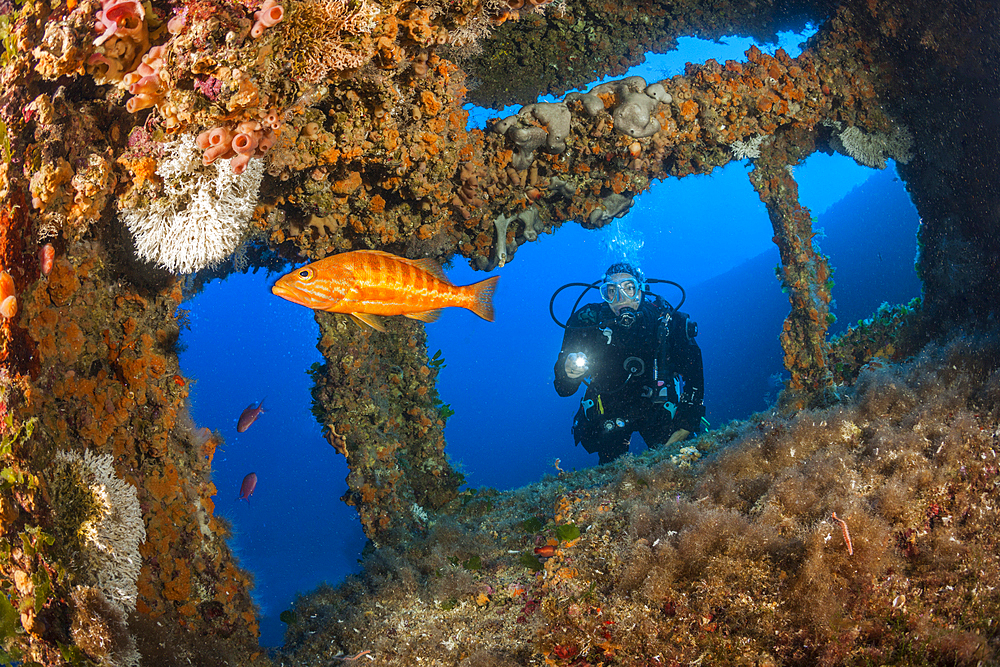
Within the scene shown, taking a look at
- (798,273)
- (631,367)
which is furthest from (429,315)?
(631,367)

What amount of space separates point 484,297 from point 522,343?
344ft

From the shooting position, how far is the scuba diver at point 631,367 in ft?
25.2

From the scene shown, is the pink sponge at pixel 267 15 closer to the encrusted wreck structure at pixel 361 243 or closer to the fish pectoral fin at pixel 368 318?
the encrusted wreck structure at pixel 361 243

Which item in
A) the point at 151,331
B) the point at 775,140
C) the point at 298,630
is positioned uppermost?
the point at 775,140

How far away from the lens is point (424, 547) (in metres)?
4.05

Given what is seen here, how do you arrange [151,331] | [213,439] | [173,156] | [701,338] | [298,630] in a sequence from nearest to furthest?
1. [173,156]
2. [151,331]
3. [213,439]
4. [298,630]
5. [701,338]

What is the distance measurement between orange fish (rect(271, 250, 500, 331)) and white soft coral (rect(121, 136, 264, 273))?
0.61 meters

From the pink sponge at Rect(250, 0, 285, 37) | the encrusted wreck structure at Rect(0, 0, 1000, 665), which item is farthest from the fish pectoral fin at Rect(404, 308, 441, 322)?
the pink sponge at Rect(250, 0, 285, 37)

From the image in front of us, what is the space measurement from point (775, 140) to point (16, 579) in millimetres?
7848

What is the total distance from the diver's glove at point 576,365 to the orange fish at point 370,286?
440 cm

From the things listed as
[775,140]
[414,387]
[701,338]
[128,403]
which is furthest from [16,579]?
[701,338]

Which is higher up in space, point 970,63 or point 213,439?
point 970,63

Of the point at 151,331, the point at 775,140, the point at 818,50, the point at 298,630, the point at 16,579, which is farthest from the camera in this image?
the point at 775,140

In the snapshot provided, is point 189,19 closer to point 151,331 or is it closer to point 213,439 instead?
point 151,331
